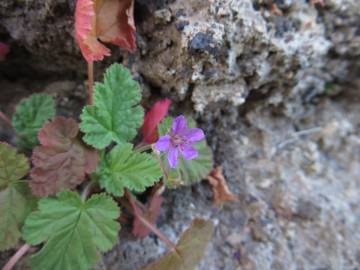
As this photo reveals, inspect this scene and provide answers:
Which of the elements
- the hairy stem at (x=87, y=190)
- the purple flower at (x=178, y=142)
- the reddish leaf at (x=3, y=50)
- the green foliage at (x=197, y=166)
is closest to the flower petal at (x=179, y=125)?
the purple flower at (x=178, y=142)

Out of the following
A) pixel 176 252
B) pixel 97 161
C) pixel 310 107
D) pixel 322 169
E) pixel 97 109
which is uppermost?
pixel 97 109

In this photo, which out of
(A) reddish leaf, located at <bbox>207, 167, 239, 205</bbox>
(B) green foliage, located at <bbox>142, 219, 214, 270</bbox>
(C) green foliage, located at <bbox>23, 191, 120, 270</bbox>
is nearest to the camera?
(C) green foliage, located at <bbox>23, 191, 120, 270</bbox>

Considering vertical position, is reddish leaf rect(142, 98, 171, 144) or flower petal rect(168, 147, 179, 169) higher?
reddish leaf rect(142, 98, 171, 144)

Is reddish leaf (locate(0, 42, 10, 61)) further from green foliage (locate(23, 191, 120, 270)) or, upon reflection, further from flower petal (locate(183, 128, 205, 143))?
flower petal (locate(183, 128, 205, 143))

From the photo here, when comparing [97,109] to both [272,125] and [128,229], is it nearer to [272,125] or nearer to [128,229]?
[128,229]

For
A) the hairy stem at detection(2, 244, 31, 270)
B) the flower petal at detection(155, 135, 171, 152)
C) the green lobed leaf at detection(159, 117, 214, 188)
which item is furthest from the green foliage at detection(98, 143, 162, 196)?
the hairy stem at detection(2, 244, 31, 270)

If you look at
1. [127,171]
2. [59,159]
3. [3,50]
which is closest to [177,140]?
[127,171]

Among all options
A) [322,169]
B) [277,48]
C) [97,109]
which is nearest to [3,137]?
[97,109]
